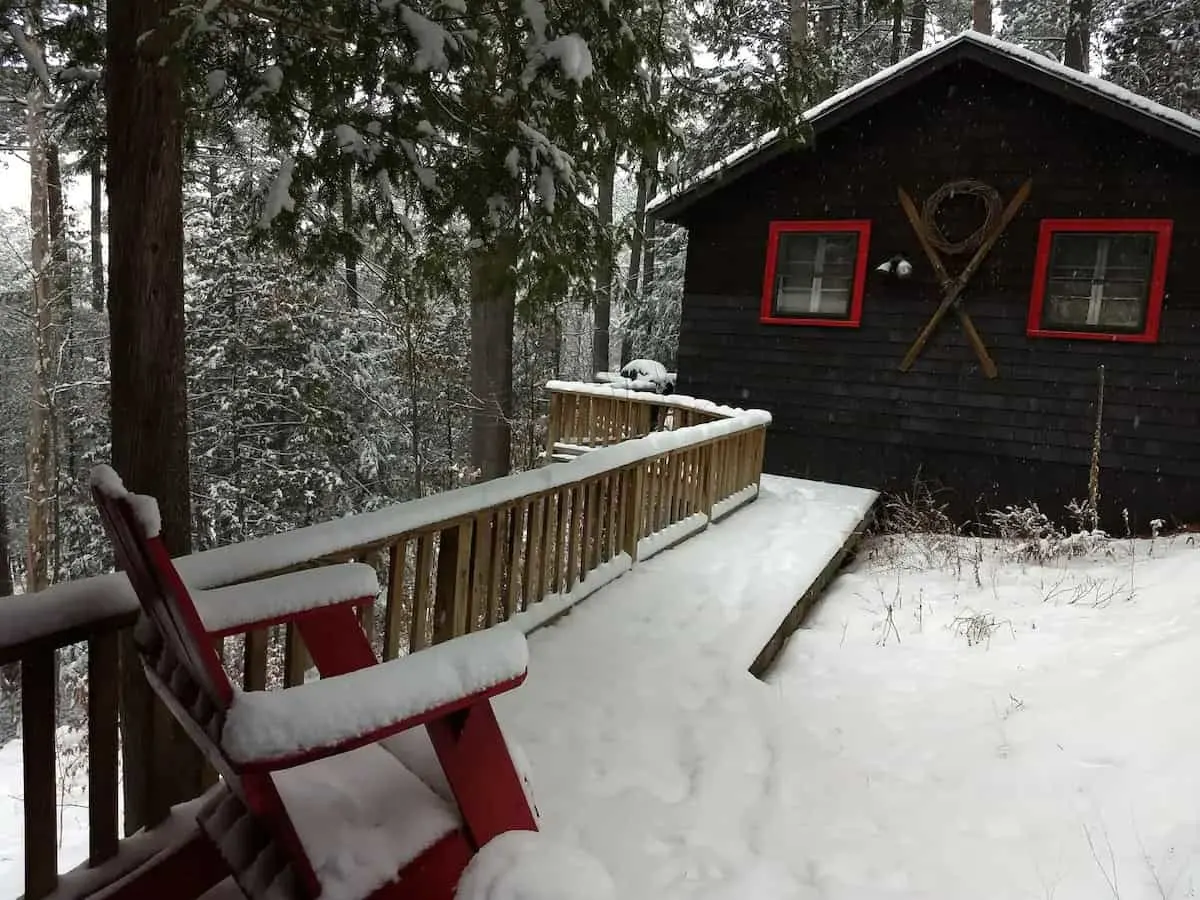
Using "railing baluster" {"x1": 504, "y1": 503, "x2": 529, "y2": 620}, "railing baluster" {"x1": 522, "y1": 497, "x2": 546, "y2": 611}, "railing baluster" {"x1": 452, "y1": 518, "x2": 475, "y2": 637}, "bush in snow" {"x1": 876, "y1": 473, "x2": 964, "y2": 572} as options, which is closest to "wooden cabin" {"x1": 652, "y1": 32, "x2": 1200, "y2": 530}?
"bush in snow" {"x1": 876, "y1": 473, "x2": 964, "y2": 572}

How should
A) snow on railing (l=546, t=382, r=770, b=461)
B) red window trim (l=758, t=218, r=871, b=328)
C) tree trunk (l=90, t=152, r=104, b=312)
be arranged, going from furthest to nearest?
1. tree trunk (l=90, t=152, r=104, b=312)
2. red window trim (l=758, t=218, r=871, b=328)
3. snow on railing (l=546, t=382, r=770, b=461)

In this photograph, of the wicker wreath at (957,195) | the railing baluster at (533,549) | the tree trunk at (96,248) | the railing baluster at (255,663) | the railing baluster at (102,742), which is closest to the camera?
the railing baluster at (102,742)

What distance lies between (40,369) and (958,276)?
14.0m

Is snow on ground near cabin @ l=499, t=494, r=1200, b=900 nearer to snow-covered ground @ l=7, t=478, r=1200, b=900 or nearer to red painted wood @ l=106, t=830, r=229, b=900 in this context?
snow-covered ground @ l=7, t=478, r=1200, b=900

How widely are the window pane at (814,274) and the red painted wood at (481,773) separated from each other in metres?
8.29

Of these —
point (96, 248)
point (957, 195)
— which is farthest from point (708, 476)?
point (96, 248)

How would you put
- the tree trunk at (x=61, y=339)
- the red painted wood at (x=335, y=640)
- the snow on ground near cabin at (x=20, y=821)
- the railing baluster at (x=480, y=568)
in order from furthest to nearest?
the tree trunk at (x=61, y=339) → the snow on ground near cabin at (x=20, y=821) → the railing baluster at (x=480, y=568) → the red painted wood at (x=335, y=640)

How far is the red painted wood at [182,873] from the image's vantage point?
5.87 ft

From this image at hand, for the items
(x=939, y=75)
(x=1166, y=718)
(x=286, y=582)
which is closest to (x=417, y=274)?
(x=286, y=582)

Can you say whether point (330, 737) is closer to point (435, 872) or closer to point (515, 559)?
point (435, 872)

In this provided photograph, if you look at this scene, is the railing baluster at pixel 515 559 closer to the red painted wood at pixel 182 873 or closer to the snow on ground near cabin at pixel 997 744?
the snow on ground near cabin at pixel 997 744

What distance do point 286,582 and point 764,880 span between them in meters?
1.59

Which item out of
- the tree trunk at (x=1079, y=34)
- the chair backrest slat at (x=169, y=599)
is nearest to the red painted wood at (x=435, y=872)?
the chair backrest slat at (x=169, y=599)

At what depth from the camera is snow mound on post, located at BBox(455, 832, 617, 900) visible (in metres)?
1.68
